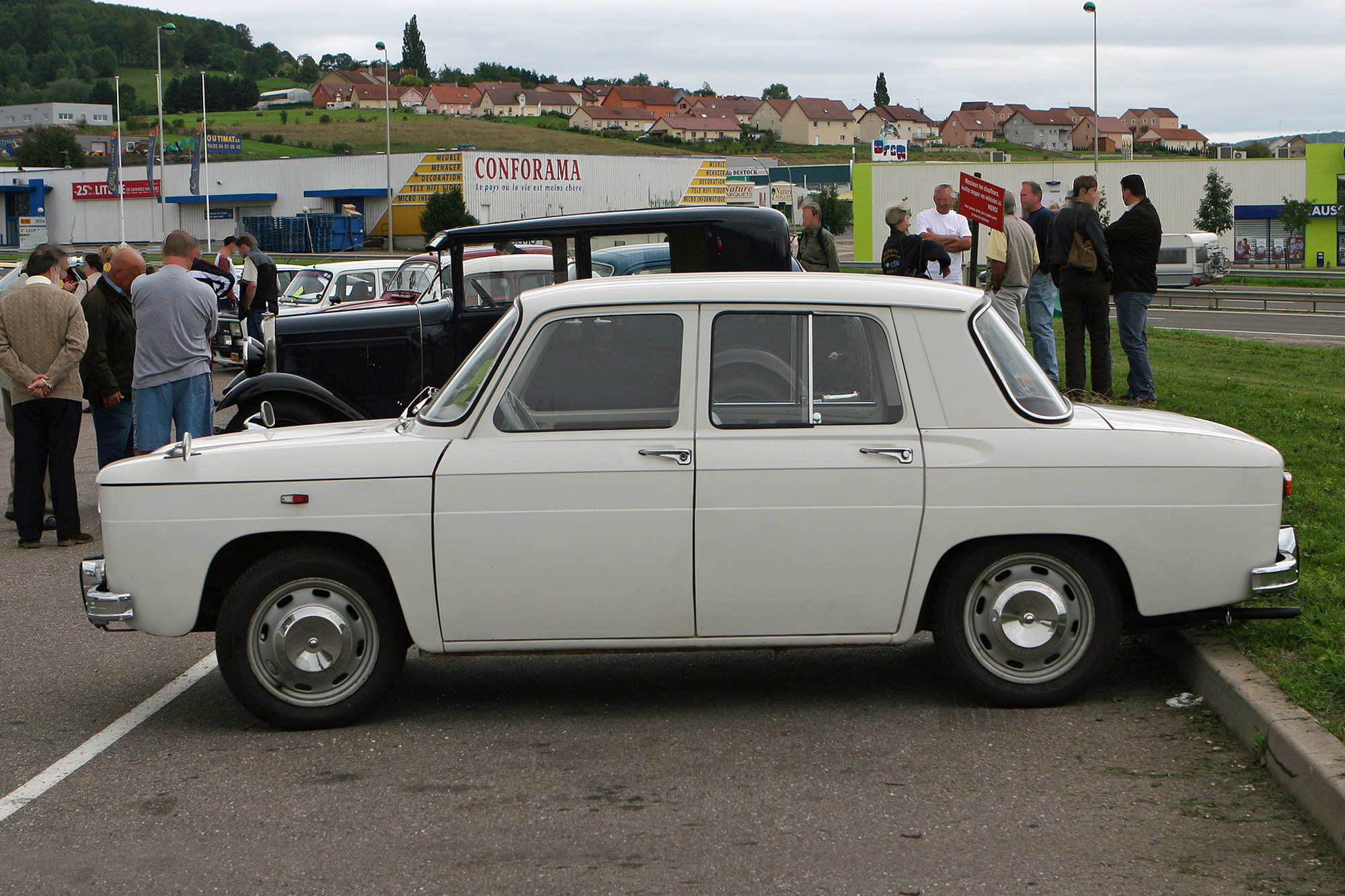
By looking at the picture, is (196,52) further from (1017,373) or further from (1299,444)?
(1017,373)

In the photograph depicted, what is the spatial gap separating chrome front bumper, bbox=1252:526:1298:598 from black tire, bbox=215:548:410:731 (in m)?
3.27

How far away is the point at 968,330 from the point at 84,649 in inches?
175

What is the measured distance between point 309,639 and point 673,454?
155cm

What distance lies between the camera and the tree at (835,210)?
74.2 meters

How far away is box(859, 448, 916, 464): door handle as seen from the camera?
16.2 ft

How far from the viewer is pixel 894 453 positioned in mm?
4953

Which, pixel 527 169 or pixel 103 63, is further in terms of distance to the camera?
pixel 103 63

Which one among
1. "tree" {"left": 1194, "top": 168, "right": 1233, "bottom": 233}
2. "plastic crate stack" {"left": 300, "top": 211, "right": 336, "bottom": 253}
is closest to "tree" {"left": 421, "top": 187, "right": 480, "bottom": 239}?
"plastic crate stack" {"left": 300, "top": 211, "right": 336, "bottom": 253}

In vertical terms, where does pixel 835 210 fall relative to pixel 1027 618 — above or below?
above

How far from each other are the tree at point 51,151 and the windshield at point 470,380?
105034 millimetres

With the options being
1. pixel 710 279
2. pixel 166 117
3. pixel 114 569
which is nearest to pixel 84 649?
pixel 114 569

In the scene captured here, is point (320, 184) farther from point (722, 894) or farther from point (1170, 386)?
point (722, 894)

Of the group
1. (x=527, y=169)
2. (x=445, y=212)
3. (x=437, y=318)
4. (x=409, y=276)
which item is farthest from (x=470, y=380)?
(x=527, y=169)

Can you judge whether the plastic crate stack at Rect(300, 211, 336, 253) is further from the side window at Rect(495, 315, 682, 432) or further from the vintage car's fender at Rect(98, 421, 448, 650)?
the side window at Rect(495, 315, 682, 432)
